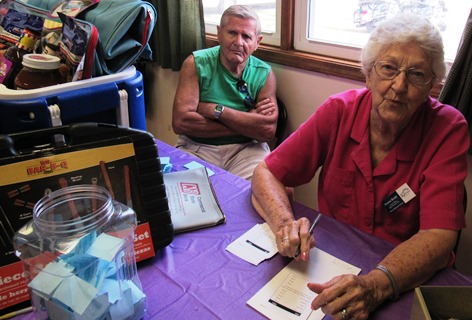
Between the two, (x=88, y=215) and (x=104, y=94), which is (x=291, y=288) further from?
(x=104, y=94)

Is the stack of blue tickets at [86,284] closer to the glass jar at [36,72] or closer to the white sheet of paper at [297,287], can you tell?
the white sheet of paper at [297,287]

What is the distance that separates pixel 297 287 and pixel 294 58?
156 cm

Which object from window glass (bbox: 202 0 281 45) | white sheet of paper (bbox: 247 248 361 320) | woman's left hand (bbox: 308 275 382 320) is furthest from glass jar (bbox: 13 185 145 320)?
window glass (bbox: 202 0 281 45)

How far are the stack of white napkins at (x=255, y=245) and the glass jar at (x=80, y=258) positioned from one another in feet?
0.96

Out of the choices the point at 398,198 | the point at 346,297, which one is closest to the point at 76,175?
the point at 346,297

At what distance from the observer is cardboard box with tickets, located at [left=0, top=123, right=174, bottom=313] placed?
0.85 m

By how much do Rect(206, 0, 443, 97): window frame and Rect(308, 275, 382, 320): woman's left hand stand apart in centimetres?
130

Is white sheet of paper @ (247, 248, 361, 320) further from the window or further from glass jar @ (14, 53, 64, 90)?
the window

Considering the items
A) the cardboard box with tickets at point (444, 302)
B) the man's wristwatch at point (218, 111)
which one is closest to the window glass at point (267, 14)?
the man's wristwatch at point (218, 111)

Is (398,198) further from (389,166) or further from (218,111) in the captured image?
(218,111)

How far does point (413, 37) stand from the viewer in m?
1.14

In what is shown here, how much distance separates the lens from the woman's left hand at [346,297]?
851mm

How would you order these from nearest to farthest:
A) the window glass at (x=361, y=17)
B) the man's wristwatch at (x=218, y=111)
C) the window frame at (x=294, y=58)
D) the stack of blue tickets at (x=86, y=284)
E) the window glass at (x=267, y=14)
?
the stack of blue tickets at (x=86, y=284) → the window glass at (x=361, y=17) → the window frame at (x=294, y=58) → the man's wristwatch at (x=218, y=111) → the window glass at (x=267, y=14)

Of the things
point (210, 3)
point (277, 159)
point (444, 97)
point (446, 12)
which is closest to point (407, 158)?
point (277, 159)
